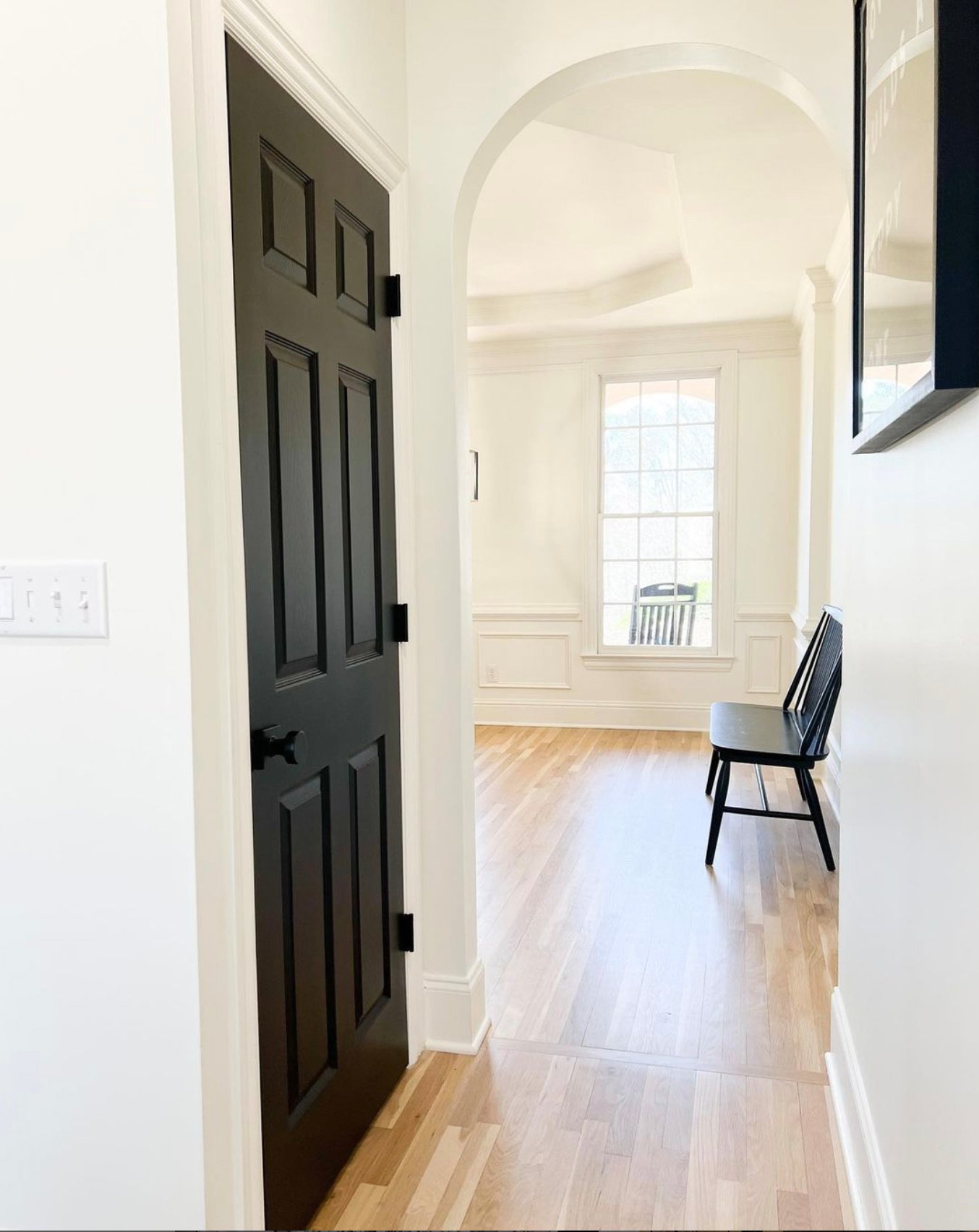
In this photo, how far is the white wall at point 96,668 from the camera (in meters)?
1.20

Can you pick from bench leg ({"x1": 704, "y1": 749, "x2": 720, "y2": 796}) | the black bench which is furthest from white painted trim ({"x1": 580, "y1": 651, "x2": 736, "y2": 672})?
the black bench

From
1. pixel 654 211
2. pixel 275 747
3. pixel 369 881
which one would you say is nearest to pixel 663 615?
pixel 654 211

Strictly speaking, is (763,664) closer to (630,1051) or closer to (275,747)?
(630,1051)

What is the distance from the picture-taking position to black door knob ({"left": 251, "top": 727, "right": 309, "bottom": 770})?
148 cm

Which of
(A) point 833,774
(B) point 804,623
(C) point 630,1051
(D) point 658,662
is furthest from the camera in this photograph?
(D) point 658,662

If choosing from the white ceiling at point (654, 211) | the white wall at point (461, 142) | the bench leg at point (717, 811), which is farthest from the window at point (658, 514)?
the white wall at point (461, 142)

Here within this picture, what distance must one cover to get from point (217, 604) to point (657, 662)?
5263mm

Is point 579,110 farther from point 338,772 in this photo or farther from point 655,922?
point 655,922

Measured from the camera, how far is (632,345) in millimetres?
6227

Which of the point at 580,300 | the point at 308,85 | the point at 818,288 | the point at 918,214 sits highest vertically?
the point at 580,300

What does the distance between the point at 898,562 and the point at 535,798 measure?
3.40 m

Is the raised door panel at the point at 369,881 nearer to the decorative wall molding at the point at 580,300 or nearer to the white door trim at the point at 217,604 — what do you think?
the white door trim at the point at 217,604

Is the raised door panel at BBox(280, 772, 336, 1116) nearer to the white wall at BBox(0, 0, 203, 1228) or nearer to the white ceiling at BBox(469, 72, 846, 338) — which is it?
the white wall at BBox(0, 0, 203, 1228)

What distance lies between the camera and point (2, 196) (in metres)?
1.29
